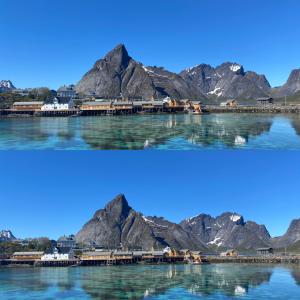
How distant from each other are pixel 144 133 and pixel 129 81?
85.0 feet

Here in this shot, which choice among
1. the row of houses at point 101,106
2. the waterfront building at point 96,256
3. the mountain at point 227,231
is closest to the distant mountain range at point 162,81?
the row of houses at point 101,106

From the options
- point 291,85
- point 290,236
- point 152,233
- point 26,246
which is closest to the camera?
point 26,246

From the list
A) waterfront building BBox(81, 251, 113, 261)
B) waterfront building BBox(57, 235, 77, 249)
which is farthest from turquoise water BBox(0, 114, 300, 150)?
waterfront building BBox(57, 235, 77, 249)

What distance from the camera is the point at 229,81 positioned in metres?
83.7

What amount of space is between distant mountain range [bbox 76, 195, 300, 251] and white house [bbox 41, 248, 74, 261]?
579 inches

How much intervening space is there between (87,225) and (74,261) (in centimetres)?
3536

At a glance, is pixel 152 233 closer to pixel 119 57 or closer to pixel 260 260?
pixel 119 57

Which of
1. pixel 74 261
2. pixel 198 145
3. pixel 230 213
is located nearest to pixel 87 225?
pixel 74 261

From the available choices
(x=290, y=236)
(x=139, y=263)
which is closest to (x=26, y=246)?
(x=139, y=263)

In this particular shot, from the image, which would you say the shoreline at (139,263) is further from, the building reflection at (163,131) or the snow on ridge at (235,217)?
the snow on ridge at (235,217)

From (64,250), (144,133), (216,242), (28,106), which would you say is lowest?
(216,242)

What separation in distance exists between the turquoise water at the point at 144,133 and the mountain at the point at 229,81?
56222mm

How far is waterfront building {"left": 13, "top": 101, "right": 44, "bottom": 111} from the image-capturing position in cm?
2357

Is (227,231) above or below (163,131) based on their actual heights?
below
